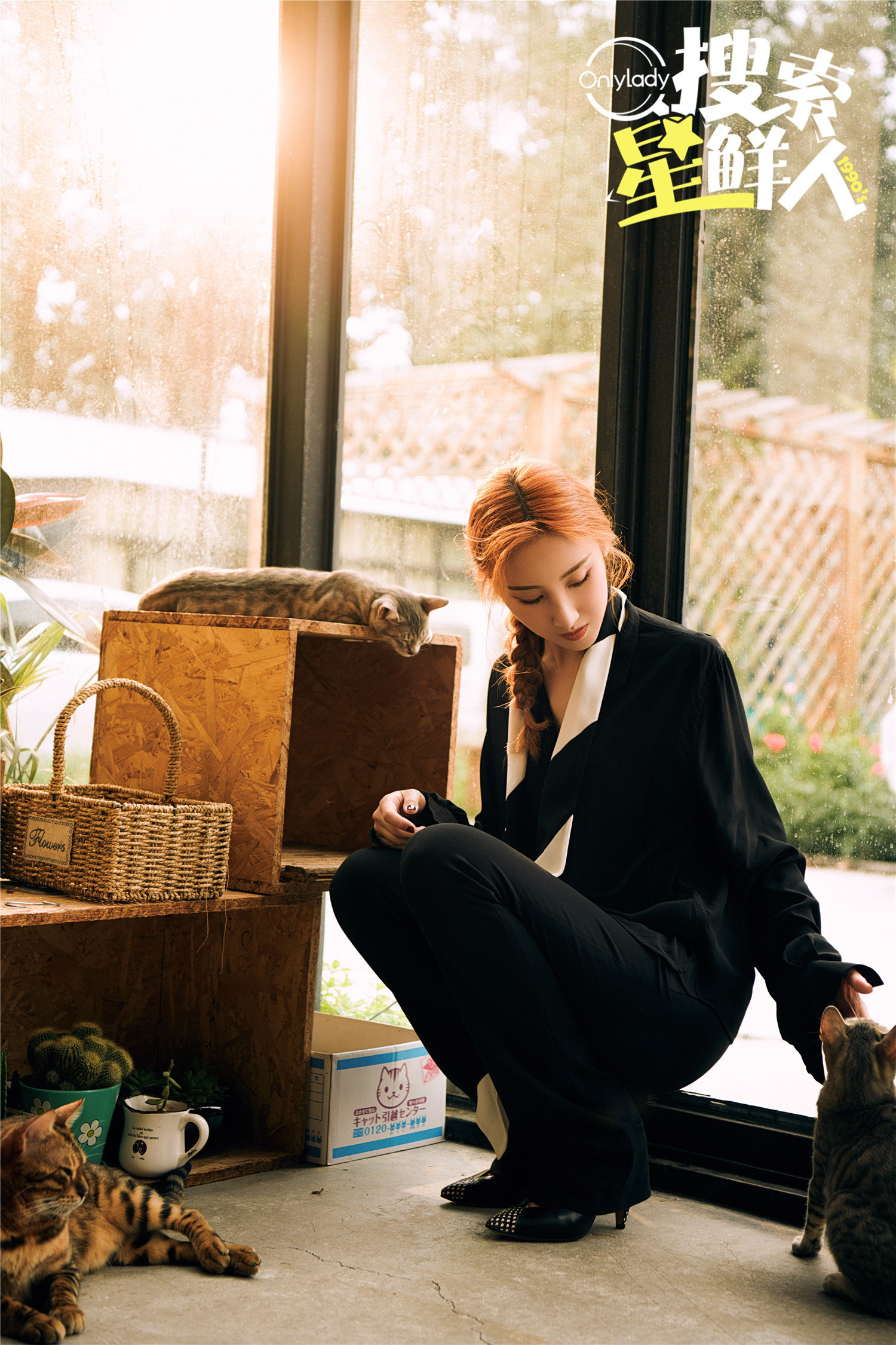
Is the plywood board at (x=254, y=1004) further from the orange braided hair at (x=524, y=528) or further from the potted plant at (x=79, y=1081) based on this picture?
the orange braided hair at (x=524, y=528)

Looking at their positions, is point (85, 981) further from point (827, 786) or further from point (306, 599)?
point (827, 786)

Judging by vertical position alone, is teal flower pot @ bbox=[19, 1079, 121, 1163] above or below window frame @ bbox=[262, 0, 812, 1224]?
below

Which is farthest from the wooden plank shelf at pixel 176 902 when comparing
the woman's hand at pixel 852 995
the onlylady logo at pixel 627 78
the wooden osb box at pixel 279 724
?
the onlylady logo at pixel 627 78

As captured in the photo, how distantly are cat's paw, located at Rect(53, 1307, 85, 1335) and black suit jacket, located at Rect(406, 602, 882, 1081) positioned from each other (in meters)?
0.91

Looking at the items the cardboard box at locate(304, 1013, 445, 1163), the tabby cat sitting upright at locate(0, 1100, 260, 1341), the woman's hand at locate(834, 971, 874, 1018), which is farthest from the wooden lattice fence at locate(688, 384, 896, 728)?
the tabby cat sitting upright at locate(0, 1100, 260, 1341)

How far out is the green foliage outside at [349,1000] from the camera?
2904 millimetres

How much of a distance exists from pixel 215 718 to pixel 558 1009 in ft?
2.80

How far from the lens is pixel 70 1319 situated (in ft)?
5.15

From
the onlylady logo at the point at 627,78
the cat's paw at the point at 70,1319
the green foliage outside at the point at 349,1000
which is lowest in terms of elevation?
the green foliage outside at the point at 349,1000

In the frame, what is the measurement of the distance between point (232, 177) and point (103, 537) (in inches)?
37.9

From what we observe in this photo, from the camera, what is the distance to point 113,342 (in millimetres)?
2771

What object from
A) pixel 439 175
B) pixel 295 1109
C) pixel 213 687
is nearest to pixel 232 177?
pixel 439 175

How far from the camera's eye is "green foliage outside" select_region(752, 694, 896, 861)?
2.23 m

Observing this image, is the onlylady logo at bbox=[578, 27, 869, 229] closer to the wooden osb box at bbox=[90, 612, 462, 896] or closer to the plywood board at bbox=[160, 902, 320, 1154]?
the wooden osb box at bbox=[90, 612, 462, 896]
